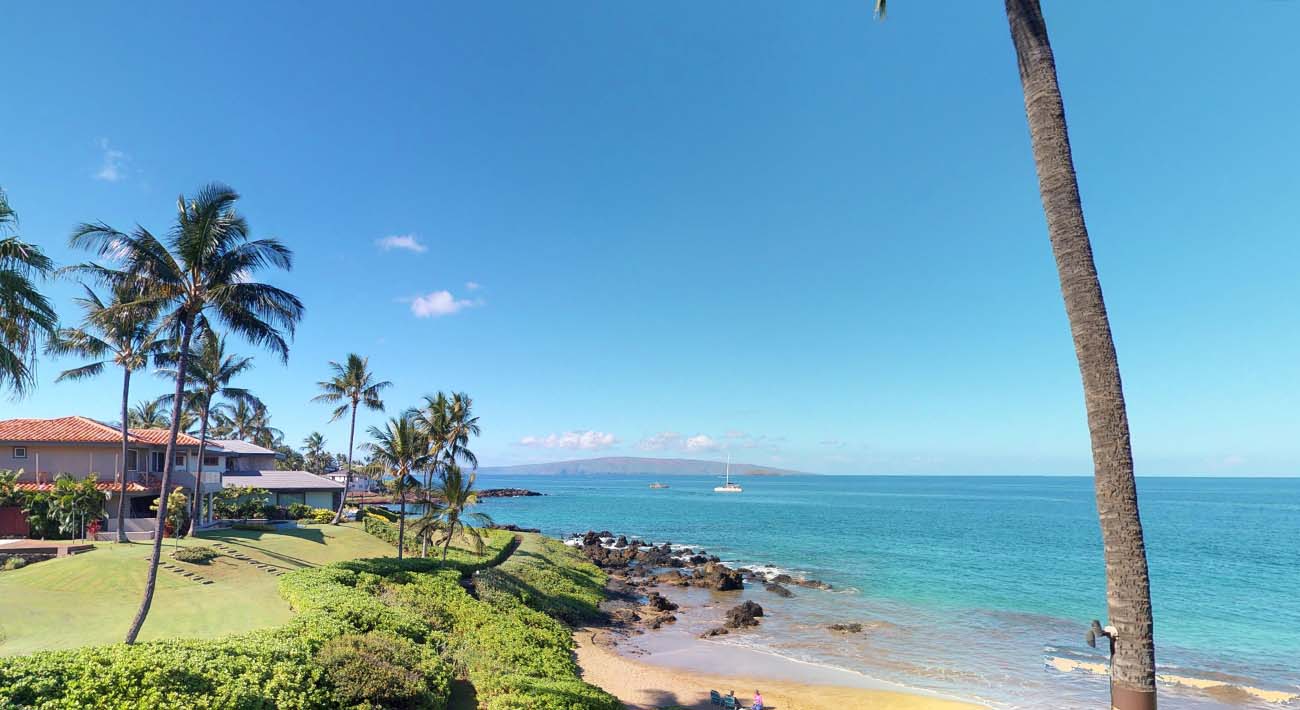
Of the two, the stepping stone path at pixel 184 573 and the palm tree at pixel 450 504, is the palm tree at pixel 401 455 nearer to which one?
the palm tree at pixel 450 504

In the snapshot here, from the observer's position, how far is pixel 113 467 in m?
32.8

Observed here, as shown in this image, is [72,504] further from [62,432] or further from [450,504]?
[450,504]

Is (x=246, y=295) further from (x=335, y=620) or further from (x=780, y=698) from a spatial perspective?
(x=780, y=698)

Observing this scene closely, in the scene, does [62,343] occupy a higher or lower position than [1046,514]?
higher

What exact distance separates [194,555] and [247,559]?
2565 mm

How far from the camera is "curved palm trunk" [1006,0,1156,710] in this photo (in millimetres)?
6844

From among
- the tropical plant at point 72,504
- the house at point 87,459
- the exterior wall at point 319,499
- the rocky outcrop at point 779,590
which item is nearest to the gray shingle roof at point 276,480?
the exterior wall at point 319,499

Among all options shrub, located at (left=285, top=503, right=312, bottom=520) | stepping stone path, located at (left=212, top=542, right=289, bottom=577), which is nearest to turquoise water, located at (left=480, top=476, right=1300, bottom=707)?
stepping stone path, located at (left=212, top=542, right=289, bottom=577)

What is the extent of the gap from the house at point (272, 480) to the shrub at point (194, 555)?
82.4 ft

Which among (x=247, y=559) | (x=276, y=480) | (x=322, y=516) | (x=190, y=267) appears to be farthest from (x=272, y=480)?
(x=190, y=267)

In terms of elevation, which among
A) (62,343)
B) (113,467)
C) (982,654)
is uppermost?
(62,343)

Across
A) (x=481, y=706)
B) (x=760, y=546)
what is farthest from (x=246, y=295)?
(x=760, y=546)

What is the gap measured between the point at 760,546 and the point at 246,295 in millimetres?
55091

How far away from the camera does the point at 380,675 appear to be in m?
11.4
